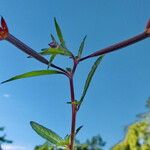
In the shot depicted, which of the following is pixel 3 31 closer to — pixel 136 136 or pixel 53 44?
pixel 53 44

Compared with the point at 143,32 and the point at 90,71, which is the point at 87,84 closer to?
the point at 90,71

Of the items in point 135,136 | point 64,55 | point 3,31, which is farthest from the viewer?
point 135,136

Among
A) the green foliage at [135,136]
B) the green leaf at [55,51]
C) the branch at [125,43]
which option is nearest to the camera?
the branch at [125,43]

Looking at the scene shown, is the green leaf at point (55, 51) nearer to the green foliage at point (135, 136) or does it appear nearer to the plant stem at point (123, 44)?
the plant stem at point (123, 44)

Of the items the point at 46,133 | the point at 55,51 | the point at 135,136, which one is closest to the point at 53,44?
the point at 55,51

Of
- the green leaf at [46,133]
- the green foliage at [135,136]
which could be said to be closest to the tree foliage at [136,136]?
the green foliage at [135,136]

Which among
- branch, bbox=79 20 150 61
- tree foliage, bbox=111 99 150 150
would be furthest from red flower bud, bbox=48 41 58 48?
tree foliage, bbox=111 99 150 150

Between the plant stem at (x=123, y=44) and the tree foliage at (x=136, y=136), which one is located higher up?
the tree foliage at (x=136, y=136)

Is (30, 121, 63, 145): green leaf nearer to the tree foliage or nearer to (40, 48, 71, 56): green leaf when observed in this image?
(40, 48, 71, 56): green leaf
